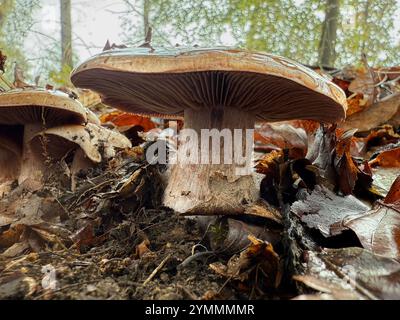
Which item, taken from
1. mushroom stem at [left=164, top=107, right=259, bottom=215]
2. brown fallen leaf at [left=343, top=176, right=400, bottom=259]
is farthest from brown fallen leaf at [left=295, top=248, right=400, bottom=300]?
mushroom stem at [left=164, top=107, right=259, bottom=215]

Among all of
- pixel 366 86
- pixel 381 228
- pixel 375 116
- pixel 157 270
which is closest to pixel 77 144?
pixel 157 270

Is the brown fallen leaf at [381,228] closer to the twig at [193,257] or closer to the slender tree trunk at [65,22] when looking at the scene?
the twig at [193,257]

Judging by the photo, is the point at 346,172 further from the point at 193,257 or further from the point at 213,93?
the point at 193,257

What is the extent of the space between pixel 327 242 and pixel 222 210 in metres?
0.46

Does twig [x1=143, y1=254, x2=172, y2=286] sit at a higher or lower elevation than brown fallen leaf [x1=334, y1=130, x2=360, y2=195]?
lower

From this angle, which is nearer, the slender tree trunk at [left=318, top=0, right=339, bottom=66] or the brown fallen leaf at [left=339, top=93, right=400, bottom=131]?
the brown fallen leaf at [left=339, top=93, right=400, bottom=131]

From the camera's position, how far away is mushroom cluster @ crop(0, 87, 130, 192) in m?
2.18

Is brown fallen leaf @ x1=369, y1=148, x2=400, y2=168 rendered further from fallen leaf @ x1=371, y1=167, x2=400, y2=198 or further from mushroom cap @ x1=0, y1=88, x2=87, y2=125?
mushroom cap @ x1=0, y1=88, x2=87, y2=125

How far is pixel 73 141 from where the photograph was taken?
2283 millimetres

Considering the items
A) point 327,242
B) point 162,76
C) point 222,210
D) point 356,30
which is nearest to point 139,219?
point 222,210

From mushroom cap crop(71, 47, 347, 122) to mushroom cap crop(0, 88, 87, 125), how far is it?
0.72 ft
